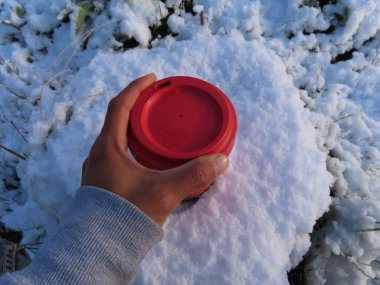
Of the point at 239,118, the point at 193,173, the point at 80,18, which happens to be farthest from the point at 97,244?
the point at 80,18

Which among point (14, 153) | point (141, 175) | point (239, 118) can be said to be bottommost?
point (14, 153)

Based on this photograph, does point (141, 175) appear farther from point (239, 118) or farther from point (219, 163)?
point (239, 118)

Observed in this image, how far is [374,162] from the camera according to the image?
1.91 meters

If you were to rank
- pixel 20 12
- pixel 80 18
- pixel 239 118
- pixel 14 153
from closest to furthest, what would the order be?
pixel 239 118 → pixel 14 153 → pixel 80 18 → pixel 20 12

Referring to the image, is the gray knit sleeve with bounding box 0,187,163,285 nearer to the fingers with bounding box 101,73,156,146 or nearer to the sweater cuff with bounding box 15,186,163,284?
the sweater cuff with bounding box 15,186,163,284

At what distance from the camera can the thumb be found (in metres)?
1.26

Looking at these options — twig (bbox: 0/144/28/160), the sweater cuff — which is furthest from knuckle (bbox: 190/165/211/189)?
twig (bbox: 0/144/28/160)

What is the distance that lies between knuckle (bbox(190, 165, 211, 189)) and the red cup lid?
8 cm

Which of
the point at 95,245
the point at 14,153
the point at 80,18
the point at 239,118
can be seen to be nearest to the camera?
the point at 95,245

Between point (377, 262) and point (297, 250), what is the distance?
41 cm

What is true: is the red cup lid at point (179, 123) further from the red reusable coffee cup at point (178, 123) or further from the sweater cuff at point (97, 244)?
the sweater cuff at point (97, 244)

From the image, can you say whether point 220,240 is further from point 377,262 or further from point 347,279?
point 377,262

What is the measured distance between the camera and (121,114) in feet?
4.63

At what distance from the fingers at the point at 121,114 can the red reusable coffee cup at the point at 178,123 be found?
0.08 feet
